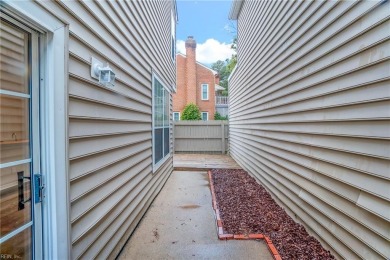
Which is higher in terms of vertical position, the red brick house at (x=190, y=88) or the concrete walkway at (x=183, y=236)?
the red brick house at (x=190, y=88)

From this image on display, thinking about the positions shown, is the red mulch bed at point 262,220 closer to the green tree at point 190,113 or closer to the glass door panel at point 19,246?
the glass door panel at point 19,246

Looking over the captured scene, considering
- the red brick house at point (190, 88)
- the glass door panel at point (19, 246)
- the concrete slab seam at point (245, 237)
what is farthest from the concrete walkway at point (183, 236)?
the red brick house at point (190, 88)

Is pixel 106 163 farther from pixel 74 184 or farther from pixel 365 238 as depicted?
pixel 365 238

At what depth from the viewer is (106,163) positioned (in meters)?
2.38

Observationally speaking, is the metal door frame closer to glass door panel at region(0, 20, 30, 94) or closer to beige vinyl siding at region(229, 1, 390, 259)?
glass door panel at region(0, 20, 30, 94)

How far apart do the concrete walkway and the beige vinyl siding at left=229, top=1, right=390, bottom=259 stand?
890 mm

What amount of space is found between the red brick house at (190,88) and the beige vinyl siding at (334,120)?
14381 millimetres

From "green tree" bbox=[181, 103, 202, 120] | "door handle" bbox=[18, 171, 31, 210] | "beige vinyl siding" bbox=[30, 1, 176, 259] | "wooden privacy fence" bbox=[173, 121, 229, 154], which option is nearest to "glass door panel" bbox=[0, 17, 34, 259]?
"door handle" bbox=[18, 171, 31, 210]

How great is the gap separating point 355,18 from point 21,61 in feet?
8.30

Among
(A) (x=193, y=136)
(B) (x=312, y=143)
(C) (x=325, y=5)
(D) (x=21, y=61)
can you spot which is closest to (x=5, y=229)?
(D) (x=21, y=61)

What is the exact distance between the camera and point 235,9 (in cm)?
848

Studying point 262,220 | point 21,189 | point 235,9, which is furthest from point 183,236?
point 235,9

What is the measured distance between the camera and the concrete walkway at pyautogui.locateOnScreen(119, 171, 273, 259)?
2.64 m

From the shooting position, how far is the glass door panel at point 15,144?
4.15 feet
